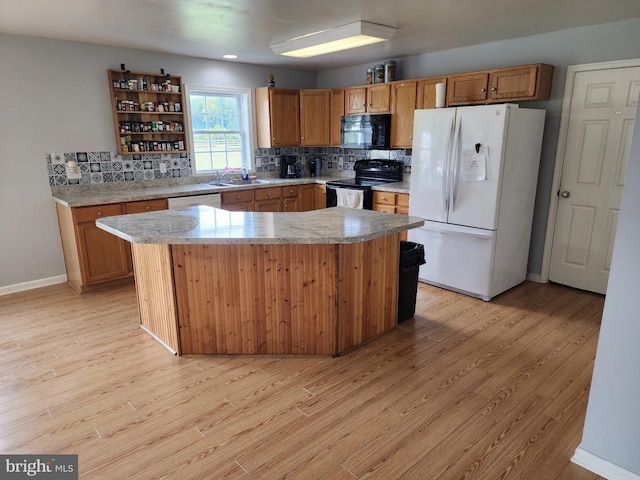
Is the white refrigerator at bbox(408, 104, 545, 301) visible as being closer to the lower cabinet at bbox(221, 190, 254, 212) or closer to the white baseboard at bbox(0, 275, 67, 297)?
the lower cabinet at bbox(221, 190, 254, 212)

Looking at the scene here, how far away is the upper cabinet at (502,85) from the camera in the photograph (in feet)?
12.2

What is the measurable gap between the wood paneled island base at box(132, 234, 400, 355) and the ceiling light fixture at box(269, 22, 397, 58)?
183cm

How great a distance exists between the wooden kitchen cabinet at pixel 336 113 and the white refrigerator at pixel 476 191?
68.7 inches

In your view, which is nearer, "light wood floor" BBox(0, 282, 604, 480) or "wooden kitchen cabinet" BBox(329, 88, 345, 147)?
"light wood floor" BBox(0, 282, 604, 480)

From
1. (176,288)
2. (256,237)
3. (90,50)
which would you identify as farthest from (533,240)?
(90,50)

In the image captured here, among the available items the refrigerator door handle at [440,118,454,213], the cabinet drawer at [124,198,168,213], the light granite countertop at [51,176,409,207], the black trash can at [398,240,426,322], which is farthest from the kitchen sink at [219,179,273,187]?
the black trash can at [398,240,426,322]

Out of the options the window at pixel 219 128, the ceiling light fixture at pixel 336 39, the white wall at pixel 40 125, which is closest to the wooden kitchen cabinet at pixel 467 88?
the ceiling light fixture at pixel 336 39

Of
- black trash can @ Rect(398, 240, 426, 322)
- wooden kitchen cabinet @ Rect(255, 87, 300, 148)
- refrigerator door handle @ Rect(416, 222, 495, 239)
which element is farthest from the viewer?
wooden kitchen cabinet @ Rect(255, 87, 300, 148)

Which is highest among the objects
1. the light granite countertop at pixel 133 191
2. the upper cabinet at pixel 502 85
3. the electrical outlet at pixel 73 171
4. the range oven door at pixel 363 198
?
the upper cabinet at pixel 502 85

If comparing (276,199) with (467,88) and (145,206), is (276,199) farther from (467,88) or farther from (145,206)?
(467,88)

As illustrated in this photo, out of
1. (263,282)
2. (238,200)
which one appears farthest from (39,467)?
(238,200)

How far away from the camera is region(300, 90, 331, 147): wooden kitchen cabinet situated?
566 centimetres

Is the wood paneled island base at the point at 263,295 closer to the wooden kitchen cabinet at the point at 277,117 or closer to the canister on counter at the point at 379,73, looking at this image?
the canister on counter at the point at 379,73

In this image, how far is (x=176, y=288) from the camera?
→ 2.71 meters
